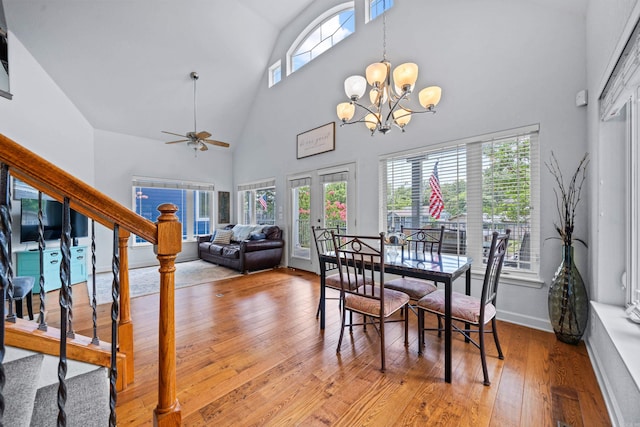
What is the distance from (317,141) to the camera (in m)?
4.76

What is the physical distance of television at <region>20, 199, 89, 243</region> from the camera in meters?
3.67

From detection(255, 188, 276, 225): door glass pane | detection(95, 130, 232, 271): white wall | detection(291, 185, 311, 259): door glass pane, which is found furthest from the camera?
detection(255, 188, 276, 225): door glass pane

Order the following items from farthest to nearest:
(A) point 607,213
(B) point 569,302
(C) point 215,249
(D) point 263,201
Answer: (D) point 263,201 → (C) point 215,249 → (B) point 569,302 → (A) point 607,213

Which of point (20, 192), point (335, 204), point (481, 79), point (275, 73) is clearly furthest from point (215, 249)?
point (481, 79)

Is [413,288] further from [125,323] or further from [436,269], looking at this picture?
[125,323]

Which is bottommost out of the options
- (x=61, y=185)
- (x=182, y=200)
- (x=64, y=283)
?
(x=64, y=283)

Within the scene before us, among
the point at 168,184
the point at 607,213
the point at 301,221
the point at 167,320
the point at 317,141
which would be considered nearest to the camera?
the point at 167,320

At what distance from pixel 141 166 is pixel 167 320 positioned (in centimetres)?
600

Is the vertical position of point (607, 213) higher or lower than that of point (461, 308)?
higher

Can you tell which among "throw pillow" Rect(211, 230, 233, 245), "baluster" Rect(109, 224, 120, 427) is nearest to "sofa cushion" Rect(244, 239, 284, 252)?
"throw pillow" Rect(211, 230, 233, 245)

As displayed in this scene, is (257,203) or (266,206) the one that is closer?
(266,206)

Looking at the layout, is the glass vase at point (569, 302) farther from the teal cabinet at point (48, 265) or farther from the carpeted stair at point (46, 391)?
the teal cabinet at point (48, 265)

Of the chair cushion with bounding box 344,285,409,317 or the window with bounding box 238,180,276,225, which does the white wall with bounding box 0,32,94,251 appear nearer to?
the window with bounding box 238,180,276,225

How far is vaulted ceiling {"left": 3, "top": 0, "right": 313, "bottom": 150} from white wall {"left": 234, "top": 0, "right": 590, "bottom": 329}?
A: 1.72 metres
